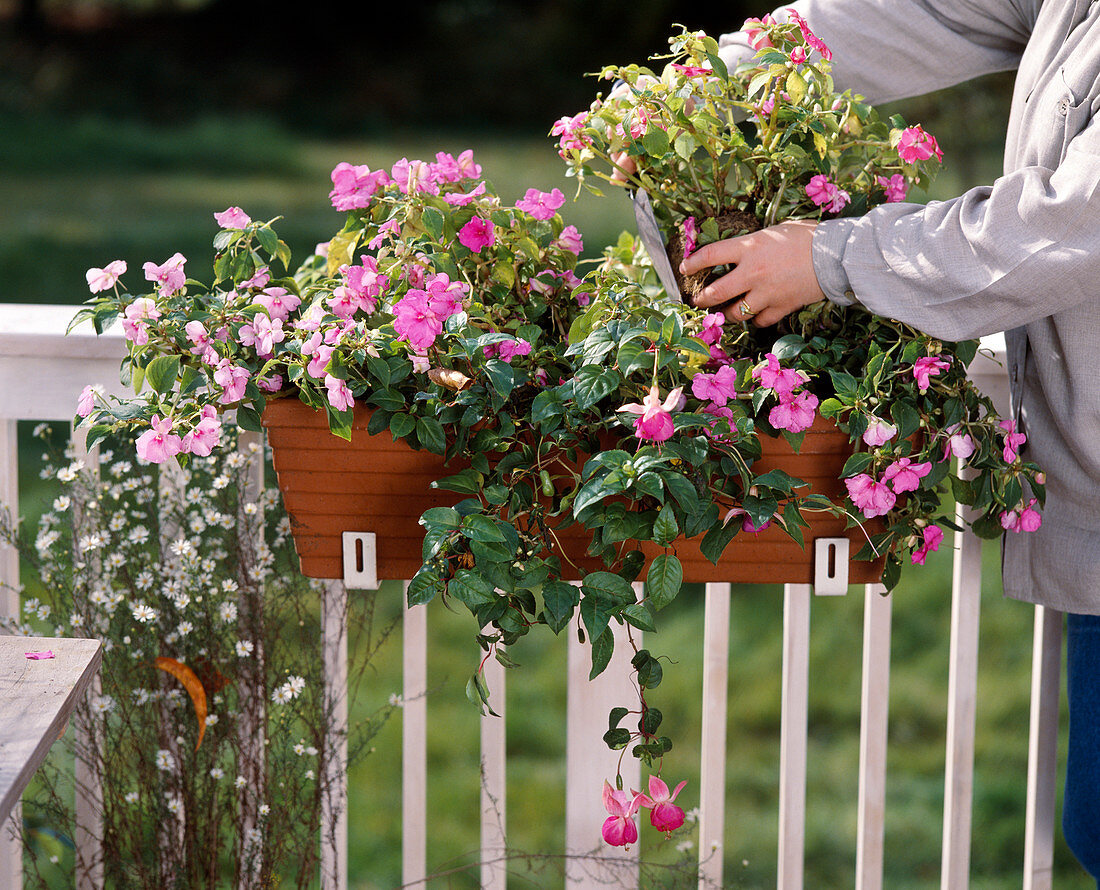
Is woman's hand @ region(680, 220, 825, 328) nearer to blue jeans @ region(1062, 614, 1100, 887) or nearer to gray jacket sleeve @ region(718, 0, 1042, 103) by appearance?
gray jacket sleeve @ region(718, 0, 1042, 103)

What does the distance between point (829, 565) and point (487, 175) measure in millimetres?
6033

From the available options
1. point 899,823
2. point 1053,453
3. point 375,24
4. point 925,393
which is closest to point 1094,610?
point 1053,453

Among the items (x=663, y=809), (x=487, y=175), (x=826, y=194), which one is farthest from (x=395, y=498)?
(x=487, y=175)

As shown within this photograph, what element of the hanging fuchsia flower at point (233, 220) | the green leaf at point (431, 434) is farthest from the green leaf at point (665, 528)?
the hanging fuchsia flower at point (233, 220)

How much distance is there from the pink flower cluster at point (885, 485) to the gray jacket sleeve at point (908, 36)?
1.83 ft

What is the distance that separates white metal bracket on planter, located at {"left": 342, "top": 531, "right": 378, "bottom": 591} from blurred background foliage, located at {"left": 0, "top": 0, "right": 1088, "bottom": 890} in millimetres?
606

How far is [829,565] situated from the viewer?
1.22m

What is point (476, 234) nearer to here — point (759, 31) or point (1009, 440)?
point (759, 31)

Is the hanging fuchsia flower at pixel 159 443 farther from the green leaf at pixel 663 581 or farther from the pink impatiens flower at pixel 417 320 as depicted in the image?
the green leaf at pixel 663 581

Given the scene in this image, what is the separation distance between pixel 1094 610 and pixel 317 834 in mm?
1049

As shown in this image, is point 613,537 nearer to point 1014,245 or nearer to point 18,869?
point 1014,245

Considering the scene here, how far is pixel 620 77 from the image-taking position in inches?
47.4

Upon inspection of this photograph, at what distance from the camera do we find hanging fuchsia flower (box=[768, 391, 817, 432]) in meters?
1.10

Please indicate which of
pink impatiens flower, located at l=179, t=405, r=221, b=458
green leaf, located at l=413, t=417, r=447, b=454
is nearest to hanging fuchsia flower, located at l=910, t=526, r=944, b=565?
green leaf, located at l=413, t=417, r=447, b=454
